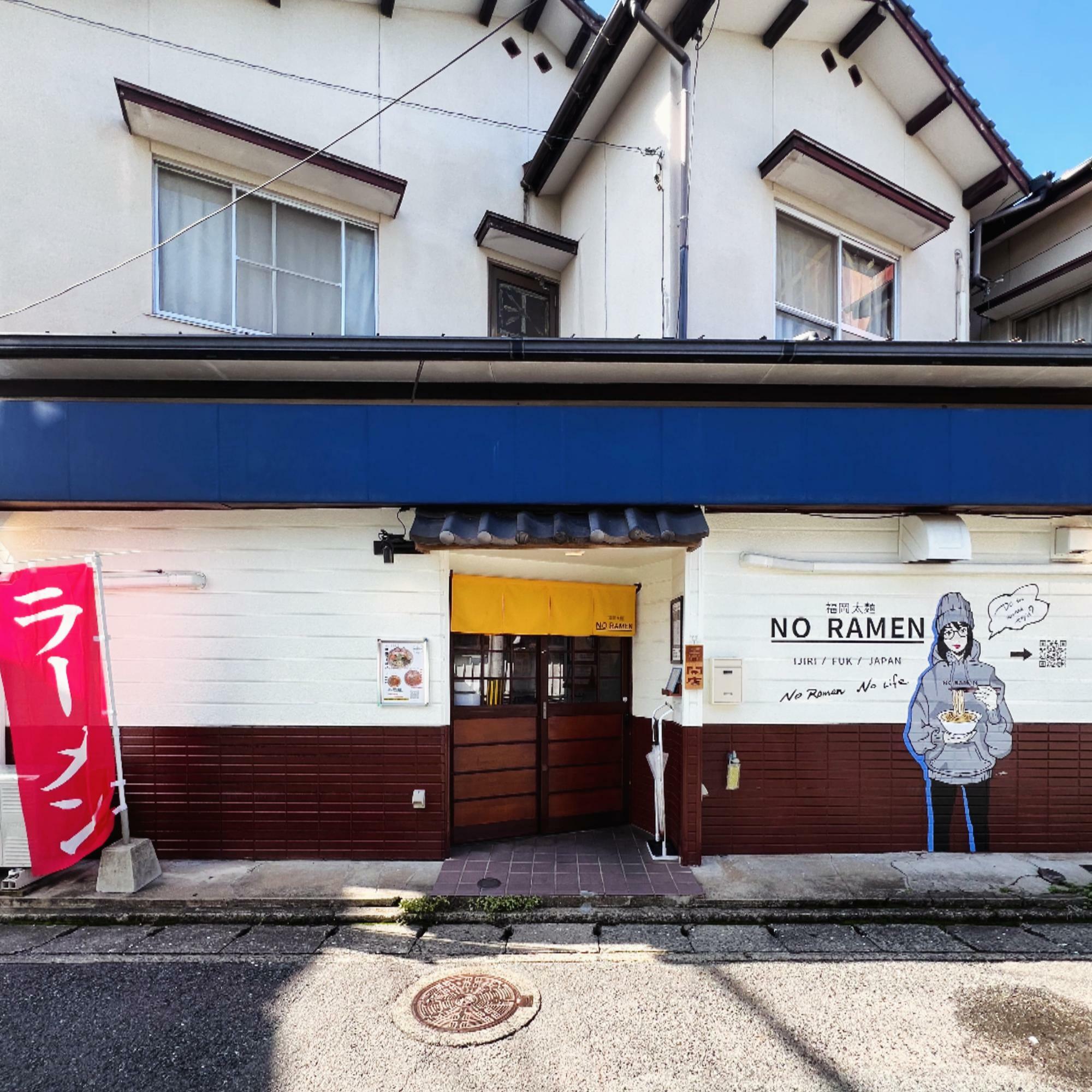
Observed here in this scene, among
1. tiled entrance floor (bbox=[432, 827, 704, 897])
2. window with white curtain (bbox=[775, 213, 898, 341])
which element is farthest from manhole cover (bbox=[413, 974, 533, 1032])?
window with white curtain (bbox=[775, 213, 898, 341])

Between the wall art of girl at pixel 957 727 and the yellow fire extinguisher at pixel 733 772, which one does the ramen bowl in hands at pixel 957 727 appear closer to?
the wall art of girl at pixel 957 727

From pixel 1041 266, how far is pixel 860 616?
7898 mm

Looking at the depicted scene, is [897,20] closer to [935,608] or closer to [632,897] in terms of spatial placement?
[935,608]

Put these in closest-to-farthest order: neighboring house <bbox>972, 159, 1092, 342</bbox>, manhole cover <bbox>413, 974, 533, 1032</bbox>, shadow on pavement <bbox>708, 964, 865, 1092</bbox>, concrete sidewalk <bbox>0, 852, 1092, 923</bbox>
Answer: shadow on pavement <bbox>708, 964, 865, 1092</bbox>
manhole cover <bbox>413, 974, 533, 1032</bbox>
concrete sidewalk <bbox>0, 852, 1092, 923</bbox>
neighboring house <bbox>972, 159, 1092, 342</bbox>

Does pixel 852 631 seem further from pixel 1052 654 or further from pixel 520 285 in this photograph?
pixel 520 285

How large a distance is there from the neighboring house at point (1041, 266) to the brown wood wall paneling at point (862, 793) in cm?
652

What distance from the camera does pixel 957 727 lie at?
696 centimetres

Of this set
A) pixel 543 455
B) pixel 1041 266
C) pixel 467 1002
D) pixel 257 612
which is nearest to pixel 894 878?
pixel 467 1002

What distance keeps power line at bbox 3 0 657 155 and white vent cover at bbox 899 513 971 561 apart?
16.6 feet

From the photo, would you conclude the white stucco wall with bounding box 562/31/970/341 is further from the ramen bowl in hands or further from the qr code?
the ramen bowl in hands

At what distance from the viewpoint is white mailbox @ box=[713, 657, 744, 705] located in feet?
22.1

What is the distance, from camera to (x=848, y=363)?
21.1 ft

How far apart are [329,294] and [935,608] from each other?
26.6 ft

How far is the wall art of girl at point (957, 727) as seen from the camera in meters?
6.91
